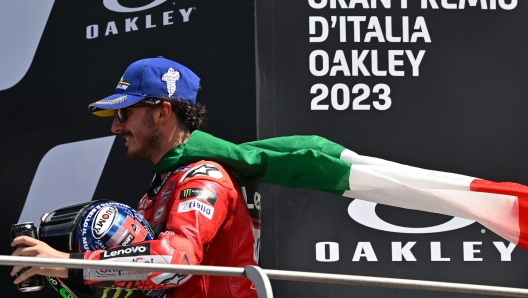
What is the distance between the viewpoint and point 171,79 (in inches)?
116

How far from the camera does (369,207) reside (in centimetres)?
394

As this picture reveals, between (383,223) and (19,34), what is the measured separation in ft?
Result: 7.15

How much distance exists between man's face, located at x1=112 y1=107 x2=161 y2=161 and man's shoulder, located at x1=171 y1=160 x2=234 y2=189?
16cm

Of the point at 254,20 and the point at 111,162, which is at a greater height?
the point at 254,20

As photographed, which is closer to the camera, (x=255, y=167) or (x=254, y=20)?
(x=255, y=167)

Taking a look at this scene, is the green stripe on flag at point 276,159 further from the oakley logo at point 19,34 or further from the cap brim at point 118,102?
the oakley logo at point 19,34

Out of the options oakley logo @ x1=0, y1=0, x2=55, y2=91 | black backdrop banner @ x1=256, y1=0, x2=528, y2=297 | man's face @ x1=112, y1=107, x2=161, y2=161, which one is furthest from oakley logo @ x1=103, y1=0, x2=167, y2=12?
man's face @ x1=112, y1=107, x2=161, y2=161

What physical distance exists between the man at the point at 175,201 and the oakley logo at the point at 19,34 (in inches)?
62.7

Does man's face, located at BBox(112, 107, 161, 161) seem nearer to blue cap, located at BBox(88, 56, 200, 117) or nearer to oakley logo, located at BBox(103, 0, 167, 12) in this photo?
blue cap, located at BBox(88, 56, 200, 117)

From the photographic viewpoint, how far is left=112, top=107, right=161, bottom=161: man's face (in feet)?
9.62

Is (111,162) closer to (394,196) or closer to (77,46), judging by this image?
(77,46)

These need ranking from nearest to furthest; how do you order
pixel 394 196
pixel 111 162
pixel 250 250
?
pixel 250 250, pixel 394 196, pixel 111 162

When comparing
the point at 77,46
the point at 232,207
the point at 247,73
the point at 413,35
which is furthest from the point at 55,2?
the point at 232,207

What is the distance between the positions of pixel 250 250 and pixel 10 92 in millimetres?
2253
